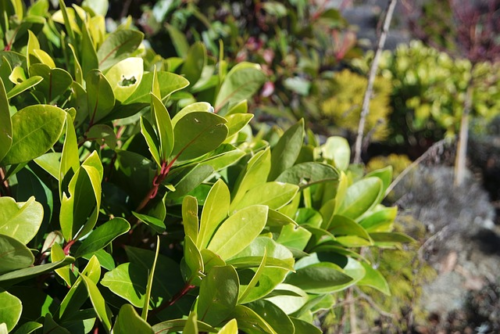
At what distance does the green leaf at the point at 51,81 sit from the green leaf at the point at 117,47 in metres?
0.17

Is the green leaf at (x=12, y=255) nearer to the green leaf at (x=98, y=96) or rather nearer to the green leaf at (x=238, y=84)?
the green leaf at (x=98, y=96)

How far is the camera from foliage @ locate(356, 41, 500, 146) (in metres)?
6.41

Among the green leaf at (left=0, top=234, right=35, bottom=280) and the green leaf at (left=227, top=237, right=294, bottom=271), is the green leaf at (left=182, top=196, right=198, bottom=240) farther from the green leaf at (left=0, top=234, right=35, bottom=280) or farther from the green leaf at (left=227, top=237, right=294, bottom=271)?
the green leaf at (left=0, top=234, right=35, bottom=280)

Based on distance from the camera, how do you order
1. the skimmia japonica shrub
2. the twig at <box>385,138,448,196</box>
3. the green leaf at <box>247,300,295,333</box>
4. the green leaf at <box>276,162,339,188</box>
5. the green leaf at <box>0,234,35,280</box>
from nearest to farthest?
the green leaf at <box>0,234,35,280</box>, the skimmia japonica shrub, the green leaf at <box>247,300,295,333</box>, the green leaf at <box>276,162,339,188</box>, the twig at <box>385,138,448,196</box>

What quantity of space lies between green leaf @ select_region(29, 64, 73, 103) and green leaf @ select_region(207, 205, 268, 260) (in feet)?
1.16

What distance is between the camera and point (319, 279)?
975 millimetres

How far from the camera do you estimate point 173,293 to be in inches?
34.4

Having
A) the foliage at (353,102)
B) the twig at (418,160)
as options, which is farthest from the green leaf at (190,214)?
the foliage at (353,102)

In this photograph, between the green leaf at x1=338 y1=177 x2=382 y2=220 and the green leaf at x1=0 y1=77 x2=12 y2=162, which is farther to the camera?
the green leaf at x1=338 y1=177 x2=382 y2=220

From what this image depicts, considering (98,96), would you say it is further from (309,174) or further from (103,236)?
(309,174)

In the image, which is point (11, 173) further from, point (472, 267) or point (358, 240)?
point (472, 267)

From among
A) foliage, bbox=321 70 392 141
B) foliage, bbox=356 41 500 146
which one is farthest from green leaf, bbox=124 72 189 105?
foliage, bbox=356 41 500 146

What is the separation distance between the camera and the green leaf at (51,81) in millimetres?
854

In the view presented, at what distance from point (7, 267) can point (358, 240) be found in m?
→ 0.68
